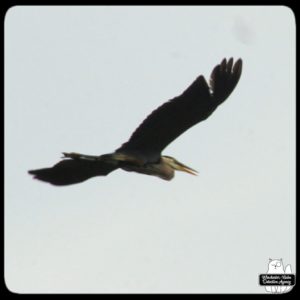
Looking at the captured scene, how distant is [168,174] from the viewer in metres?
9.62

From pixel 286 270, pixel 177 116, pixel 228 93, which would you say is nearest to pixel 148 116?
pixel 177 116

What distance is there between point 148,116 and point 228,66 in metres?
1.15

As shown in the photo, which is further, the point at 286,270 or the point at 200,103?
the point at 286,270

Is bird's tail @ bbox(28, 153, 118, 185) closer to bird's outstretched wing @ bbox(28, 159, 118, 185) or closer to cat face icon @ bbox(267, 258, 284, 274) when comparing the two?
bird's outstretched wing @ bbox(28, 159, 118, 185)

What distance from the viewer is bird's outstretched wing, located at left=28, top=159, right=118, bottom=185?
8.95m

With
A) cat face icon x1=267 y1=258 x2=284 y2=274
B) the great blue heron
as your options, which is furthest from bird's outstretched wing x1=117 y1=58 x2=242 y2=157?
cat face icon x1=267 y1=258 x2=284 y2=274

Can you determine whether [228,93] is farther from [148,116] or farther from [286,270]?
[286,270]

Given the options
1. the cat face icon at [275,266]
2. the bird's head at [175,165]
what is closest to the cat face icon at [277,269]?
the cat face icon at [275,266]

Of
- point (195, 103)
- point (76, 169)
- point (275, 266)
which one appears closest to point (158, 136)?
point (195, 103)

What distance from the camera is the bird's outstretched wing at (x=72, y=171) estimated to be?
895 centimetres

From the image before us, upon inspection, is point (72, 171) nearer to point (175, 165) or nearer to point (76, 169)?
point (76, 169)

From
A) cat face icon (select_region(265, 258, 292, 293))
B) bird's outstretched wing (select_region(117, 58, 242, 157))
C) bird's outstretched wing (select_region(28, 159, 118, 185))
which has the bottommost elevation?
cat face icon (select_region(265, 258, 292, 293))

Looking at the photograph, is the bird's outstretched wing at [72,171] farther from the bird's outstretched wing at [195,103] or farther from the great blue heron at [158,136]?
the bird's outstretched wing at [195,103]

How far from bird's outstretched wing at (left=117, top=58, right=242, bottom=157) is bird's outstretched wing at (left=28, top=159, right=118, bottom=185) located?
0.61 meters
